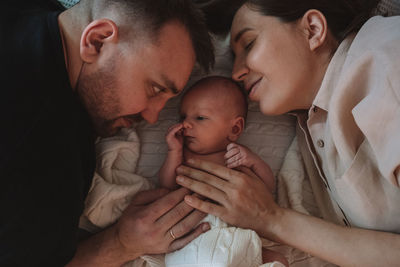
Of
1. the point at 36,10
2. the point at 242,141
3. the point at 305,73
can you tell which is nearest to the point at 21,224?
the point at 36,10

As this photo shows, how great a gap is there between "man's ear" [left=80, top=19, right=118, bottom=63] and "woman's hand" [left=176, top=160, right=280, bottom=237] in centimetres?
56

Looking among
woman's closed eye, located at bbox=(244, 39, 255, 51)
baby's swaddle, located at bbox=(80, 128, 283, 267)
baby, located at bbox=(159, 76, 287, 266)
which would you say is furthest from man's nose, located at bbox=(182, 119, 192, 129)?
woman's closed eye, located at bbox=(244, 39, 255, 51)

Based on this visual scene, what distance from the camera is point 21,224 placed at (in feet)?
3.25

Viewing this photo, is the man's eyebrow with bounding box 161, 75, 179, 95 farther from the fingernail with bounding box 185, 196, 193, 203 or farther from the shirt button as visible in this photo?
the shirt button

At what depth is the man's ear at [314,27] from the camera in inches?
51.0

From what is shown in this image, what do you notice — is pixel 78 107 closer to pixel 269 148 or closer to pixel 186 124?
pixel 186 124

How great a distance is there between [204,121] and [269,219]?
1.57 feet

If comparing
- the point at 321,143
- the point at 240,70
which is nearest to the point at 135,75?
the point at 240,70

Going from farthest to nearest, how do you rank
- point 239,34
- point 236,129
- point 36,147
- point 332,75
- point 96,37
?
1. point 236,129
2. point 239,34
3. point 332,75
4. point 96,37
5. point 36,147

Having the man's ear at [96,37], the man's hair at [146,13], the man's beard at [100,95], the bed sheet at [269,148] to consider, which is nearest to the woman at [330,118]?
the bed sheet at [269,148]

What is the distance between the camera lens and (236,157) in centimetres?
136

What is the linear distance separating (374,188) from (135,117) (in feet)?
3.16

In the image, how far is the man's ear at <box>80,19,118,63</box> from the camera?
1148mm

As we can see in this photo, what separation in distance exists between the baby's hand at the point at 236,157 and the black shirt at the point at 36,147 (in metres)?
0.58
